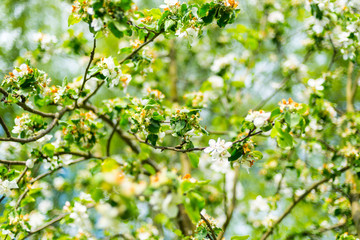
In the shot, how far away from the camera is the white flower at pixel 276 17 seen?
4.05 m

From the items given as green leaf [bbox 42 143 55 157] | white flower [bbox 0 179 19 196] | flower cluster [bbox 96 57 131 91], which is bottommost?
white flower [bbox 0 179 19 196]

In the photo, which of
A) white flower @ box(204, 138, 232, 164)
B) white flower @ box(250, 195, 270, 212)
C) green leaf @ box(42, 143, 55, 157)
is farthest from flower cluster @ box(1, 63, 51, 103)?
white flower @ box(250, 195, 270, 212)

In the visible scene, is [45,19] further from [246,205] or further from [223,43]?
[246,205]

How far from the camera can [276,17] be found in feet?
13.4

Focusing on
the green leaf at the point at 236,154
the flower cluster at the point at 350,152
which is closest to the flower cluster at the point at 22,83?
the green leaf at the point at 236,154

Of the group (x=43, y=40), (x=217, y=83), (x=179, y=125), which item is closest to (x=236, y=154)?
(x=179, y=125)

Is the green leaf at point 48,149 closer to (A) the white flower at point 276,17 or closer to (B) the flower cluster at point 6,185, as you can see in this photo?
(B) the flower cluster at point 6,185

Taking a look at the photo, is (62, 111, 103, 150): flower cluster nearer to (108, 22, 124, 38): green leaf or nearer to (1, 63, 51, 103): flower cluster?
(1, 63, 51, 103): flower cluster

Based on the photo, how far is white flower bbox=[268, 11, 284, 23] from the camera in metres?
4.05

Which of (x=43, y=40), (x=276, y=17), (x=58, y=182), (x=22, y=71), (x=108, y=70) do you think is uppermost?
(x=276, y=17)

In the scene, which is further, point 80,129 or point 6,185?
point 80,129

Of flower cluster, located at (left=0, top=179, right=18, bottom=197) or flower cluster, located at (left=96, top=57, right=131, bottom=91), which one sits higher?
flower cluster, located at (left=96, top=57, right=131, bottom=91)

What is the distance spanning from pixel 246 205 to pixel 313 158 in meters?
1.32

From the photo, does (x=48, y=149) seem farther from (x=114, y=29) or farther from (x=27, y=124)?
(x=114, y=29)
